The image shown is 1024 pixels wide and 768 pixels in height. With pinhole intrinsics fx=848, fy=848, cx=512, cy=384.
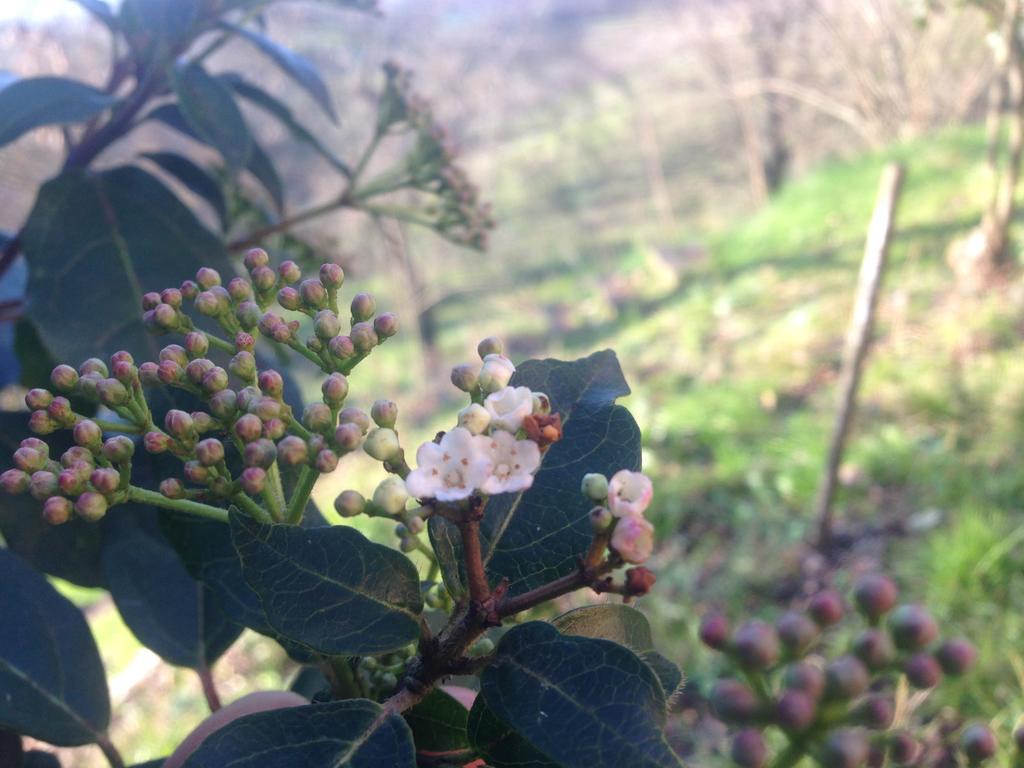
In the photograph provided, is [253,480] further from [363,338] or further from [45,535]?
[45,535]

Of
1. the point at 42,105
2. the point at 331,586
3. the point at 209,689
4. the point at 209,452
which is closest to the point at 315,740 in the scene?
the point at 331,586

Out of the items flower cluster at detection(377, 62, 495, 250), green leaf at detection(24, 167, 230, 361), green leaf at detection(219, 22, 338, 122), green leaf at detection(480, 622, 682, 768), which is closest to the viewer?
green leaf at detection(480, 622, 682, 768)

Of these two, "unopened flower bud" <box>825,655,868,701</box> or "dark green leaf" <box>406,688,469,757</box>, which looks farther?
"dark green leaf" <box>406,688,469,757</box>

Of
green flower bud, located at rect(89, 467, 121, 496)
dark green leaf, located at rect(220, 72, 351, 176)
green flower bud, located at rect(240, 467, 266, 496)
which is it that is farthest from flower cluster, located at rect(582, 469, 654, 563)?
dark green leaf, located at rect(220, 72, 351, 176)

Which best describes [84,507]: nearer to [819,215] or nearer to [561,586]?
[561,586]

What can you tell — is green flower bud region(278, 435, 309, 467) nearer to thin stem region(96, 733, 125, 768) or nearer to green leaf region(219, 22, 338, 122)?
thin stem region(96, 733, 125, 768)
